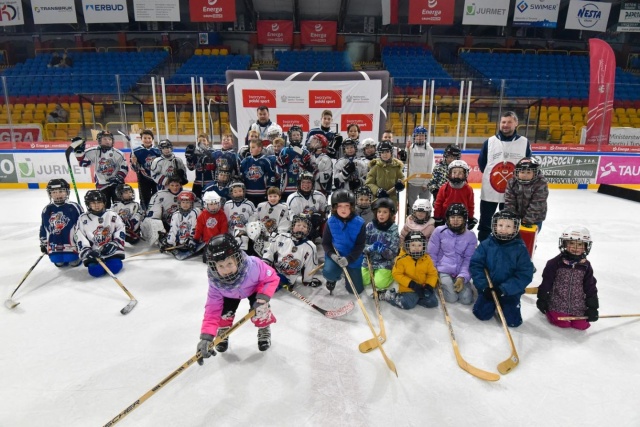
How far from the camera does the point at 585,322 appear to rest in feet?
9.57

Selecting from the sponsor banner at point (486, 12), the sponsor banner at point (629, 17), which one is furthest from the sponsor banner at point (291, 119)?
the sponsor banner at point (629, 17)

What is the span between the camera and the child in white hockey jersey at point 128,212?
4742mm

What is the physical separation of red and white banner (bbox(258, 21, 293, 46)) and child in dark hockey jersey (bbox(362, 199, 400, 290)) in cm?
1453

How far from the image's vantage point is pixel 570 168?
8.07 m

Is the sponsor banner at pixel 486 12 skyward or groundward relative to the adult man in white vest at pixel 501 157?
skyward

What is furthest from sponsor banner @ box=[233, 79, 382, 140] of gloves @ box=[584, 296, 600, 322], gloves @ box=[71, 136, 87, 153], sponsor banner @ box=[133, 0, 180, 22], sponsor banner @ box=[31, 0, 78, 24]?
sponsor banner @ box=[31, 0, 78, 24]

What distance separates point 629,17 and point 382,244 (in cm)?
1645

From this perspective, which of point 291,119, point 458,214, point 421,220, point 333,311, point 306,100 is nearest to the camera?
point 333,311

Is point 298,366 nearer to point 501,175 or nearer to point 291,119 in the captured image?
point 501,175

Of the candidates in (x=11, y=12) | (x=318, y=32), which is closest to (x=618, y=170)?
(x=318, y=32)

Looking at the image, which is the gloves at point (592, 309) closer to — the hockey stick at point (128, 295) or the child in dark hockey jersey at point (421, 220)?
the child in dark hockey jersey at point (421, 220)

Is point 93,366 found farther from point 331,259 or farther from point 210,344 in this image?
point 331,259

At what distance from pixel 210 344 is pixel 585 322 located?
262cm

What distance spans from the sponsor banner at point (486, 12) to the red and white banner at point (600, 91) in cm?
585
